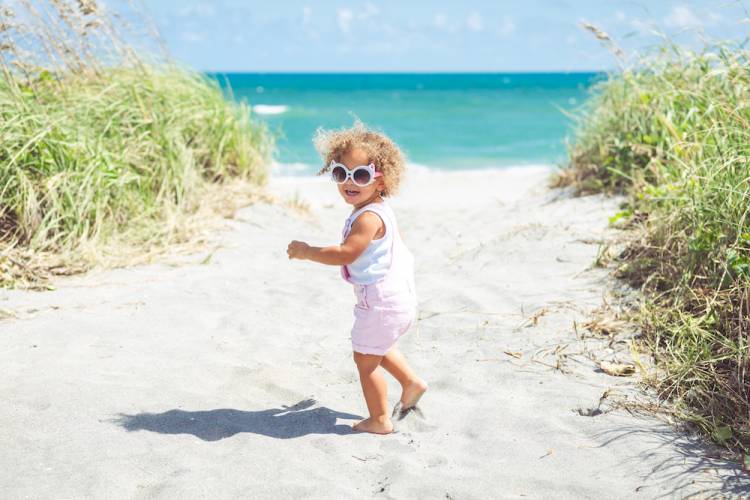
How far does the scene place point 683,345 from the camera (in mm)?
3236

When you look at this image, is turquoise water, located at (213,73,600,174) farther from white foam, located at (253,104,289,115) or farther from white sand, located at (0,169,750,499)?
white sand, located at (0,169,750,499)

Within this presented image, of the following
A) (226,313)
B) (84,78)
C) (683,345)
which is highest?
(84,78)

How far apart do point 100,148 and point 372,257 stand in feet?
11.1

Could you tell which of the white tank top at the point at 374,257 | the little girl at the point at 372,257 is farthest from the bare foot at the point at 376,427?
the white tank top at the point at 374,257

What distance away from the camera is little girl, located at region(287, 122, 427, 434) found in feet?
9.41

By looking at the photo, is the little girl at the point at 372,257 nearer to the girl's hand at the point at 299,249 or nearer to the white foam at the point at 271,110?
the girl's hand at the point at 299,249

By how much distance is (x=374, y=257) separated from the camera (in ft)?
9.53

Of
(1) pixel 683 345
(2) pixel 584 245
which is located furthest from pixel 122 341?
(2) pixel 584 245

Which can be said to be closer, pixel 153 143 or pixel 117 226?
pixel 117 226

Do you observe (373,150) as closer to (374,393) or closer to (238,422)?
(374,393)

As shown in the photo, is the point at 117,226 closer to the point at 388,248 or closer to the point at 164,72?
the point at 164,72

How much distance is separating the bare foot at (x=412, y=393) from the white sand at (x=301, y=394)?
59 millimetres

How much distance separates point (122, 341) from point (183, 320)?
45 cm

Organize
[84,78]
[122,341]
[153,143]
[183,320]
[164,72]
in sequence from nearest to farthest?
1. [122,341]
2. [183,320]
3. [153,143]
4. [84,78]
5. [164,72]
